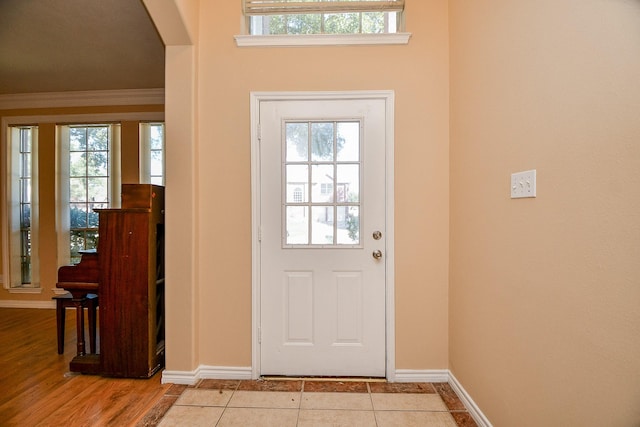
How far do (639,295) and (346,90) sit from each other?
6.11ft

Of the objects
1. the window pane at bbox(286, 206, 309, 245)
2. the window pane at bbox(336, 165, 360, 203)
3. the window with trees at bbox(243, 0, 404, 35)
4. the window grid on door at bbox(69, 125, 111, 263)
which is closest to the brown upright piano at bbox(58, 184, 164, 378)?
the window pane at bbox(286, 206, 309, 245)

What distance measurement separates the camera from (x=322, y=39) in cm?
217

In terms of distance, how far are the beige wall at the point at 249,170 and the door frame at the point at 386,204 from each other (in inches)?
1.6

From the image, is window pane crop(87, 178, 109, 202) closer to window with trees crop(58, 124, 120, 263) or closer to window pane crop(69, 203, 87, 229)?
window with trees crop(58, 124, 120, 263)

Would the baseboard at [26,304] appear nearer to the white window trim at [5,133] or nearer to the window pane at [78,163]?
the white window trim at [5,133]

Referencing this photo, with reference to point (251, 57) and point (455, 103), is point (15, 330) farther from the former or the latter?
point (455, 103)

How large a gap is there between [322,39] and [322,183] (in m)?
1.00

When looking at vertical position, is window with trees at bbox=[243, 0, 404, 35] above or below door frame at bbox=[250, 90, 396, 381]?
above

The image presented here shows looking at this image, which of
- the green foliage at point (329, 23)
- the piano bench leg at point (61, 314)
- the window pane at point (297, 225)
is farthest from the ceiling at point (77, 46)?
the piano bench leg at point (61, 314)

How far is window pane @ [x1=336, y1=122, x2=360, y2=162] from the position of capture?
2219 mm

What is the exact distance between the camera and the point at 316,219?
2.24m

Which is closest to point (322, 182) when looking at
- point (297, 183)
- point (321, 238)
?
point (297, 183)

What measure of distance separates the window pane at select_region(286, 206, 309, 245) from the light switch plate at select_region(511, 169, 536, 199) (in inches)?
50.2

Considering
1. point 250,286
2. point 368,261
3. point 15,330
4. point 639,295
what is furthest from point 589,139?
point 15,330
